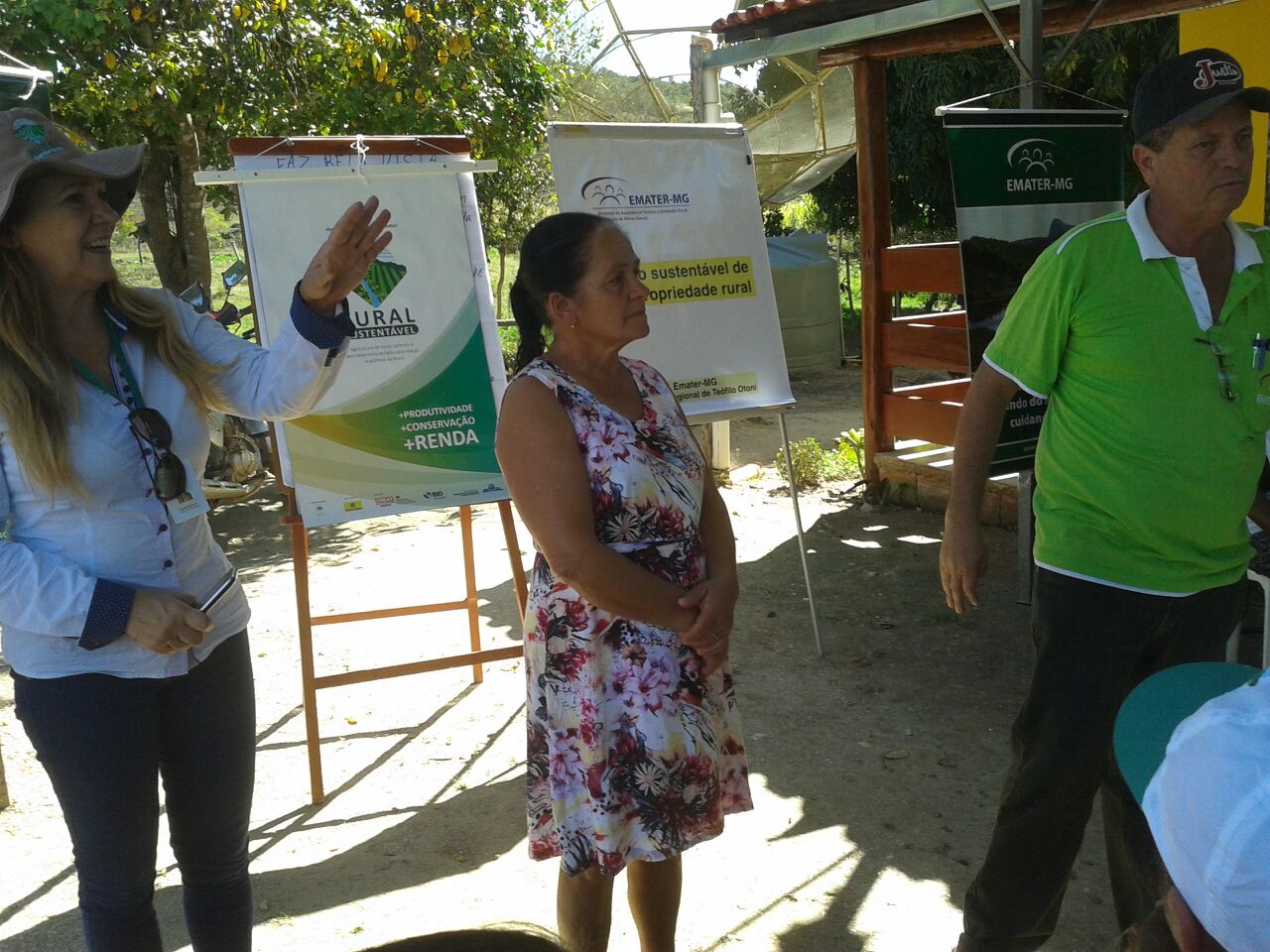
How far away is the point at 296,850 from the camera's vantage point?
3.69 meters

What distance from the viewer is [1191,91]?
2303 mm

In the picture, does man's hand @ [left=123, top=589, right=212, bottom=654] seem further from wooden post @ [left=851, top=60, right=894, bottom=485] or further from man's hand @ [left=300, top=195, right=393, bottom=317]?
wooden post @ [left=851, top=60, right=894, bottom=485]

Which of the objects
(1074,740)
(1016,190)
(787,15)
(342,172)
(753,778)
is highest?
(787,15)

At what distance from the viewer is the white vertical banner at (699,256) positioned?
14.9 ft

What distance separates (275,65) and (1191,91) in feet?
22.5

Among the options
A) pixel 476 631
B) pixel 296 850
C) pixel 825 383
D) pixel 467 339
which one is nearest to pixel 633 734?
pixel 296 850

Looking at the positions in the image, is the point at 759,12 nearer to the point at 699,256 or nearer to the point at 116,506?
the point at 699,256

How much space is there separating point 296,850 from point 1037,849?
7.66 feet

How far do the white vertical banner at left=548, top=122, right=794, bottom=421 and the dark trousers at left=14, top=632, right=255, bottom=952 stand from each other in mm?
2682

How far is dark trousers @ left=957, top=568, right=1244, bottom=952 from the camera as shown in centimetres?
244

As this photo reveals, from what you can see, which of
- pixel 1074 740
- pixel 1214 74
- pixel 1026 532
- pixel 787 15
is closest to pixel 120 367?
pixel 1074 740

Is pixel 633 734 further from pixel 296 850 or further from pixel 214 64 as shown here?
pixel 214 64

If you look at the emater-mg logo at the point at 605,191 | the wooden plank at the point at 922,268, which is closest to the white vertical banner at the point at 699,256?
the emater-mg logo at the point at 605,191

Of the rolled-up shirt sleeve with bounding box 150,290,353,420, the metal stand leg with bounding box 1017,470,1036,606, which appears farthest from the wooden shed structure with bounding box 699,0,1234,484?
the rolled-up shirt sleeve with bounding box 150,290,353,420
